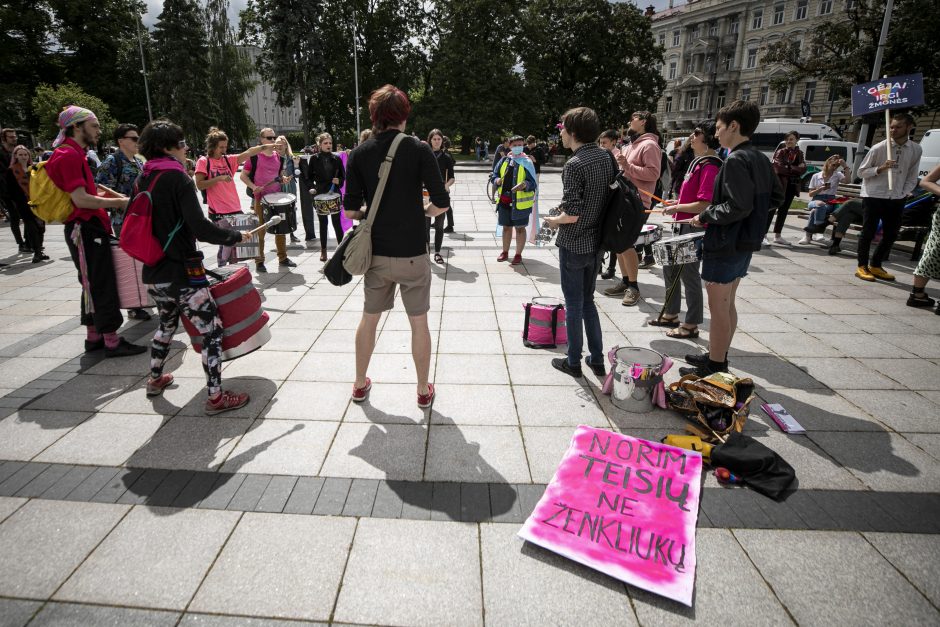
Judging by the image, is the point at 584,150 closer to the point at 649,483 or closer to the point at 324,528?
the point at 649,483

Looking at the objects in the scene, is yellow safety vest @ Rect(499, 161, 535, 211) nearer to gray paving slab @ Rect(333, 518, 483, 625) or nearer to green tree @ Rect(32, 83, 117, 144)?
gray paving slab @ Rect(333, 518, 483, 625)

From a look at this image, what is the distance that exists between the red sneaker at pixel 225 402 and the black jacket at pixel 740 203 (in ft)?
12.0

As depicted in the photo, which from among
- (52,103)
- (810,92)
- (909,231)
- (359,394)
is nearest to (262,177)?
(359,394)

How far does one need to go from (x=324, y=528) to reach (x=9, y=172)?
33.4 ft

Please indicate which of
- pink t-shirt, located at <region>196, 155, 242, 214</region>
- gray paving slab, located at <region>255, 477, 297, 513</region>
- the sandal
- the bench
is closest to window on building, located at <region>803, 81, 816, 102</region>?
the bench

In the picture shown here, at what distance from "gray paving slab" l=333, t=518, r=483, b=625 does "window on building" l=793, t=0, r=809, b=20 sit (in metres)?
65.7

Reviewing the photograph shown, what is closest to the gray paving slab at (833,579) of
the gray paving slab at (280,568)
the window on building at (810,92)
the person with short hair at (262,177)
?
the gray paving slab at (280,568)

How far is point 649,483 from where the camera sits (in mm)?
2762

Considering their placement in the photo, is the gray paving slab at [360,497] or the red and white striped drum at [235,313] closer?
the gray paving slab at [360,497]

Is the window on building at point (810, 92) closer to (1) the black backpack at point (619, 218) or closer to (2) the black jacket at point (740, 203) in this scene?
(2) the black jacket at point (740, 203)

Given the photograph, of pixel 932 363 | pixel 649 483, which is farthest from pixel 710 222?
pixel 932 363

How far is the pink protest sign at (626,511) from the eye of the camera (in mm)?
2248

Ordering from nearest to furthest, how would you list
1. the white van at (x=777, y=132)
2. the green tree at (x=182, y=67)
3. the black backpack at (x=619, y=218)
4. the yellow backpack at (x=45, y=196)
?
the black backpack at (x=619, y=218) → the yellow backpack at (x=45, y=196) → the white van at (x=777, y=132) → the green tree at (x=182, y=67)

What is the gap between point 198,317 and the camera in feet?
11.2
